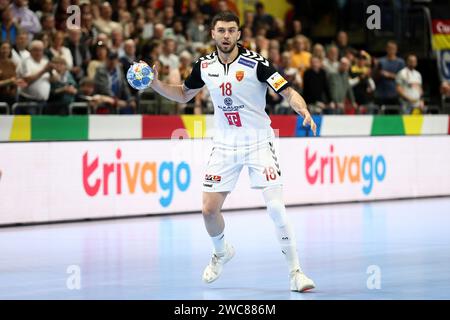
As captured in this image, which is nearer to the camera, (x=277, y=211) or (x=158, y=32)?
(x=277, y=211)

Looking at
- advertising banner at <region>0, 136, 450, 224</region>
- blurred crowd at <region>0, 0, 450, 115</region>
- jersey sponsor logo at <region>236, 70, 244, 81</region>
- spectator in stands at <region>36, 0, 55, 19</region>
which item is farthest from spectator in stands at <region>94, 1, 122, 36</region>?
jersey sponsor logo at <region>236, 70, 244, 81</region>

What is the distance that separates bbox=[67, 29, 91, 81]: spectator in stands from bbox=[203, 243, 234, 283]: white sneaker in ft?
26.7

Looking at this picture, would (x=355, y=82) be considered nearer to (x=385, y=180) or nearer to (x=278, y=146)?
(x=385, y=180)

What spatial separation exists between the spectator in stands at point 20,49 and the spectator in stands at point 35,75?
0.24ft

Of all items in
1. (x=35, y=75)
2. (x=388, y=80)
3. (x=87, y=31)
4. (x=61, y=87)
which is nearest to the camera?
(x=35, y=75)

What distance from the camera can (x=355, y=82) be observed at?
74.5 ft

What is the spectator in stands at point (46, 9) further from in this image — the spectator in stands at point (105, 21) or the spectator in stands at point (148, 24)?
the spectator in stands at point (148, 24)

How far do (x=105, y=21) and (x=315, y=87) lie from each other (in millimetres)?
4394

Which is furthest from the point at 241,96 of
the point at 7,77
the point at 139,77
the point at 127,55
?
the point at 127,55

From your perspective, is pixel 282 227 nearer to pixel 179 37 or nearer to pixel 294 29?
pixel 179 37

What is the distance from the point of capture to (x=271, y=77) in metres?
10.2

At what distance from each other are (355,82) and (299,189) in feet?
12.2

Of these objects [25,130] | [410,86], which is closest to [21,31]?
[25,130]

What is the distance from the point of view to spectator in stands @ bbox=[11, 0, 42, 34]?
18625 millimetres
